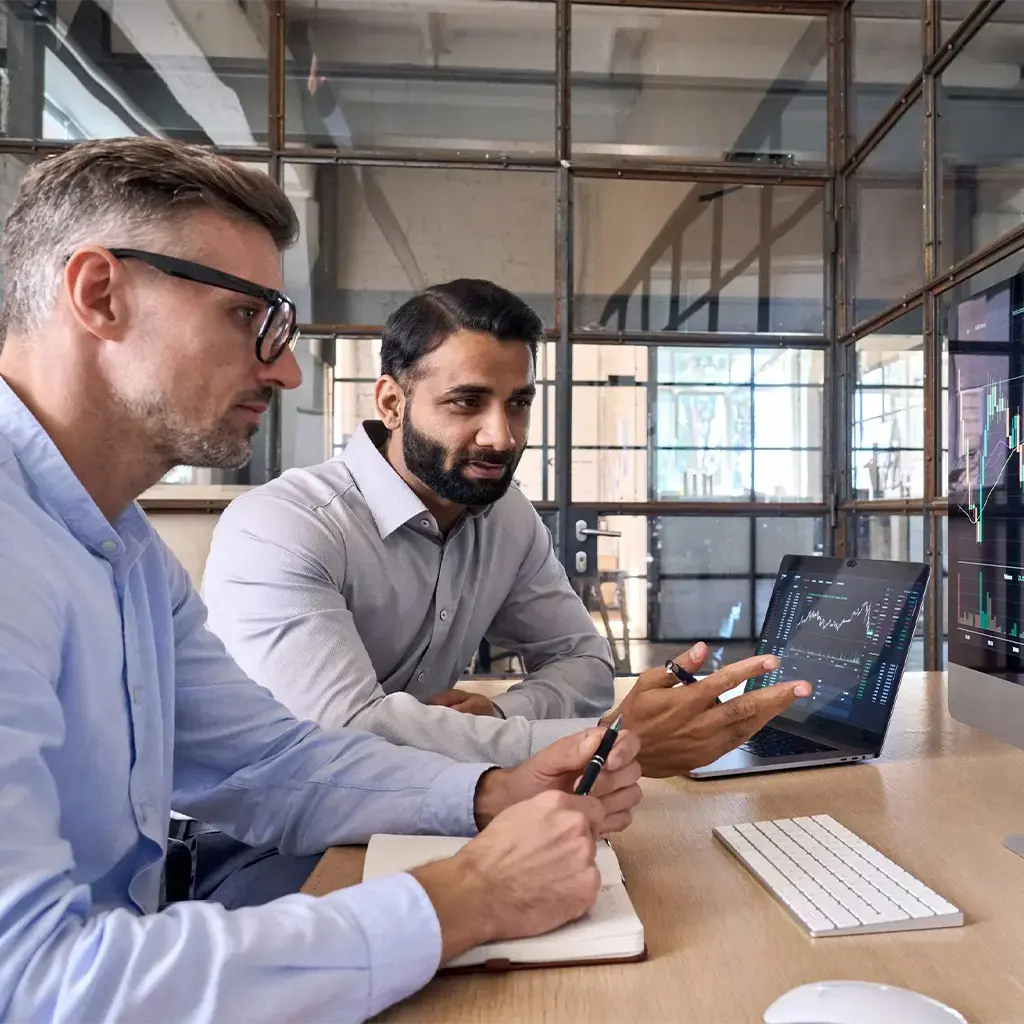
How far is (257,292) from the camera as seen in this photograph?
87 centimetres

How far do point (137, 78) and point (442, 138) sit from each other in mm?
1227

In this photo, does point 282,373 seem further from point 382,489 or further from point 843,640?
point 843,640

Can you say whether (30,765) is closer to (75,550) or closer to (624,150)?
(75,550)

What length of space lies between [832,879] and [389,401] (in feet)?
3.87

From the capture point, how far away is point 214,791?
1042 mm

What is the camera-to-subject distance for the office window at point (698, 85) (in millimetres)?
3664

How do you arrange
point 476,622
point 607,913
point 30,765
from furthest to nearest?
point 476,622
point 607,913
point 30,765

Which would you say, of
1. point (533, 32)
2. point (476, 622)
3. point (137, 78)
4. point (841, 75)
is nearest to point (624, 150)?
point (533, 32)

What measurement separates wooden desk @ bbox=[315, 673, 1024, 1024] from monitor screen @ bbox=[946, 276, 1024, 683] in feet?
0.63

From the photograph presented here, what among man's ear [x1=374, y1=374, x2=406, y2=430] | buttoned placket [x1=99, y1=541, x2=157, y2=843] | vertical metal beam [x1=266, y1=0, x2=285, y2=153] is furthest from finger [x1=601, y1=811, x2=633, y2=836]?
vertical metal beam [x1=266, y1=0, x2=285, y2=153]

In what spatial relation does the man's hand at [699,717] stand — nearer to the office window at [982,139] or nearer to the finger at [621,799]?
the finger at [621,799]

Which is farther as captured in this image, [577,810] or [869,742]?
[869,742]

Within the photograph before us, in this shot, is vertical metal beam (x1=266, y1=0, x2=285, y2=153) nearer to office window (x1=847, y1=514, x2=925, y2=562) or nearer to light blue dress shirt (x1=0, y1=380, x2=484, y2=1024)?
office window (x1=847, y1=514, x2=925, y2=562)

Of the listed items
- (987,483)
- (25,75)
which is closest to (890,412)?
(987,483)
